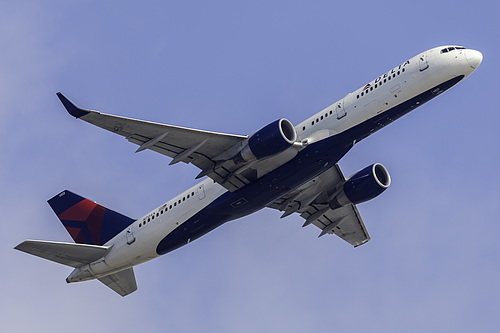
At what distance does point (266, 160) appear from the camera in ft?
149

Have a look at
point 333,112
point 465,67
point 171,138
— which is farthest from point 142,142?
point 465,67

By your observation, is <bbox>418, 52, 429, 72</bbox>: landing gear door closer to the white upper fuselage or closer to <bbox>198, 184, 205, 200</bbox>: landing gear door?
the white upper fuselage

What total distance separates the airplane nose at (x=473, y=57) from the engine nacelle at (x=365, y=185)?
9761mm

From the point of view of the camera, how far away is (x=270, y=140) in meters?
42.7

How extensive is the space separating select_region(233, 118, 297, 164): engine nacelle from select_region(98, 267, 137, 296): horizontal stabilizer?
13989mm

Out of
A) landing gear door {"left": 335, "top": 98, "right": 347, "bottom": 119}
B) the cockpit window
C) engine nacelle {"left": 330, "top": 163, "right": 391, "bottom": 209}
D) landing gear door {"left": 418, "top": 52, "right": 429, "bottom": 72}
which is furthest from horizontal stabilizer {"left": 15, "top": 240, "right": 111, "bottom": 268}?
the cockpit window

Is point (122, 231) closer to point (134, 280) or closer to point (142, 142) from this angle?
point (134, 280)

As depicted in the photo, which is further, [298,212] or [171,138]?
[298,212]

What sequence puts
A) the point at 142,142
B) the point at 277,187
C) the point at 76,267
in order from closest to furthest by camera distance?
the point at 142,142
the point at 277,187
the point at 76,267

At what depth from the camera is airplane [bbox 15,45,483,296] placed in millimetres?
A: 43562

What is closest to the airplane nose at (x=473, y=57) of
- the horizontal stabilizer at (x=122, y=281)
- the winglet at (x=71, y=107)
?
the winglet at (x=71, y=107)

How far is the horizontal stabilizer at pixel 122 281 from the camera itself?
52.5 meters

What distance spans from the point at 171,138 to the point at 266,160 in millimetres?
5722

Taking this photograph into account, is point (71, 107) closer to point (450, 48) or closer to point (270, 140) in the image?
point (270, 140)
